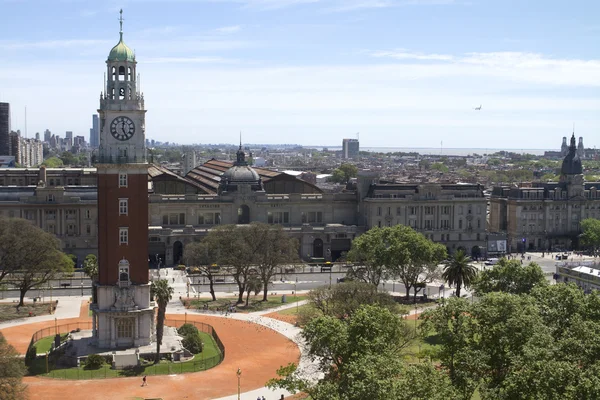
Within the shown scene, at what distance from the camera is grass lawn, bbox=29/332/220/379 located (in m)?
76.4

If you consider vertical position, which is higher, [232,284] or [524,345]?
[524,345]

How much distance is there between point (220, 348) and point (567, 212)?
4314 inches

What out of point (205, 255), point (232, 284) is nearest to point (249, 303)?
point (205, 255)

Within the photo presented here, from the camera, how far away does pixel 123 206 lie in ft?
281

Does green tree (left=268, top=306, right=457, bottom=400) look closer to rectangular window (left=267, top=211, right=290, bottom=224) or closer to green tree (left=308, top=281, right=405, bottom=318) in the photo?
green tree (left=308, top=281, right=405, bottom=318)

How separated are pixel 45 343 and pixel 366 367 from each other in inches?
1912

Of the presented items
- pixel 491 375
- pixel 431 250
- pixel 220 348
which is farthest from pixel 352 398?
pixel 431 250

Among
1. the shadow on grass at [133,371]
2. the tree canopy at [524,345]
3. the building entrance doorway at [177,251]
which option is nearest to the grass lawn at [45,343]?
the shadow on grass at [133,371]

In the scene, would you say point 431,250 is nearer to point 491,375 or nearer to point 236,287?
point 236,287

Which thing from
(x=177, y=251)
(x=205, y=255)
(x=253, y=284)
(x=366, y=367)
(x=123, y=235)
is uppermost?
(x=123, y=235)

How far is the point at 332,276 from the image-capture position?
5310 inches

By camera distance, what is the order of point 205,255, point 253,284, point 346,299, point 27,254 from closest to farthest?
1. point 346,299
2. point 27,254
3. point 253,284
4. point 205,255

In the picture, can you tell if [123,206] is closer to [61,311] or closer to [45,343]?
[45,343]

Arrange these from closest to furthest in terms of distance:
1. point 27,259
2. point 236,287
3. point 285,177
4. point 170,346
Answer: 1. point 170,346
2. point 27,259
3. point 236,287
4. point 285,177
